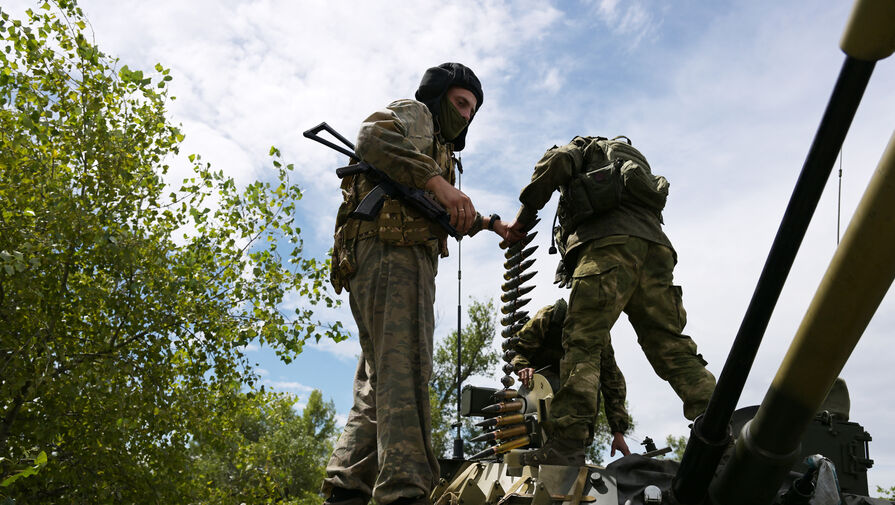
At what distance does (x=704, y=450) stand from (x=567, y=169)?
2.96 meters

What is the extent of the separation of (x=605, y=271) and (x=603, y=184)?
69 centimetres

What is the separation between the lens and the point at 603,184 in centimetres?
550

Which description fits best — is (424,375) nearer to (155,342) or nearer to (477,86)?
(477,86)

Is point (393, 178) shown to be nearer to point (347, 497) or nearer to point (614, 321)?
point (347, 497)

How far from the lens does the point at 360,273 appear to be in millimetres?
4008

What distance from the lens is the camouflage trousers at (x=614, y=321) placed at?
4.89 m

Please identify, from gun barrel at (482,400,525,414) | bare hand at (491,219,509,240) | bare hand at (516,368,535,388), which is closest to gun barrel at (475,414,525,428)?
gun barrel at (482,400,525,414)

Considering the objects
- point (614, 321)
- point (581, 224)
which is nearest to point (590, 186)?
point (581, 224)

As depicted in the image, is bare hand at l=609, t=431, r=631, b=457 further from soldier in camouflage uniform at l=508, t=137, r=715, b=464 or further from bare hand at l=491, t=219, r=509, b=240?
bare hand at l=491, t=219, r=509, b=240

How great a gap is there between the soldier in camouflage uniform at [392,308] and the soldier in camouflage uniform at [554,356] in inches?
108

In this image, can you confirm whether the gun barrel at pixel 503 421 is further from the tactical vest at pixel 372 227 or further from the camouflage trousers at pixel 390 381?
the tactical vest at pixel 372 227

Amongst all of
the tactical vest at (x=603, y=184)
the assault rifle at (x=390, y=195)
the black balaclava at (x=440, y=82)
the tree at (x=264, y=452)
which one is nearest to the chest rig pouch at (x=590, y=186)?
the tactical vest at (x=603, y=184)

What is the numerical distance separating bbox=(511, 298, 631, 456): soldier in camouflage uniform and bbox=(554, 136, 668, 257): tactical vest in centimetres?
106

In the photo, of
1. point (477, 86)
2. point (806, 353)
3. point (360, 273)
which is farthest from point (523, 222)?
point (806, 353)
